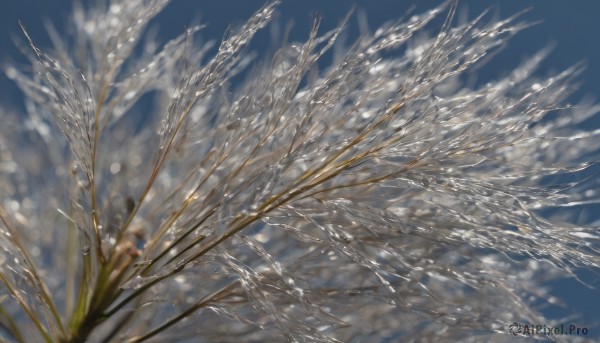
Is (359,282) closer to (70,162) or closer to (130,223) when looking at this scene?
(130,223)

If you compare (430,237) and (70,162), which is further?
(70,162)

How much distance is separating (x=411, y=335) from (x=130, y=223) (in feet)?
2.64

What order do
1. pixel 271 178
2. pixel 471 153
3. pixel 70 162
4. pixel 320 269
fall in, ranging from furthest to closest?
pixel 70 162
pixel 320 269
pixel 471 153
pixel 271 178

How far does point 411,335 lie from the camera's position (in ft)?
8.54

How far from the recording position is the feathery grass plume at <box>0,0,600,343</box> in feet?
7.30

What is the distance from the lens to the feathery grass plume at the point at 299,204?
2.23m

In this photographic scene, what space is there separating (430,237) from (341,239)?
0.72 feet

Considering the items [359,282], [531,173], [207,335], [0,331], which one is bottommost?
[0,331]

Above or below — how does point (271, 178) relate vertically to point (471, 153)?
below

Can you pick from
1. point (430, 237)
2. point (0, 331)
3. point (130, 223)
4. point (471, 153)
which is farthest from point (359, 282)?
point (0, 331)

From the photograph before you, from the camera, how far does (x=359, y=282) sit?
247cm

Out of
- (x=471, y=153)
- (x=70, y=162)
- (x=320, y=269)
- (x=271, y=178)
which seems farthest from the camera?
(x=70, y=162)

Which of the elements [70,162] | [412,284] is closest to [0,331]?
[70,162]

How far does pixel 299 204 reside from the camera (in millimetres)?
2260
